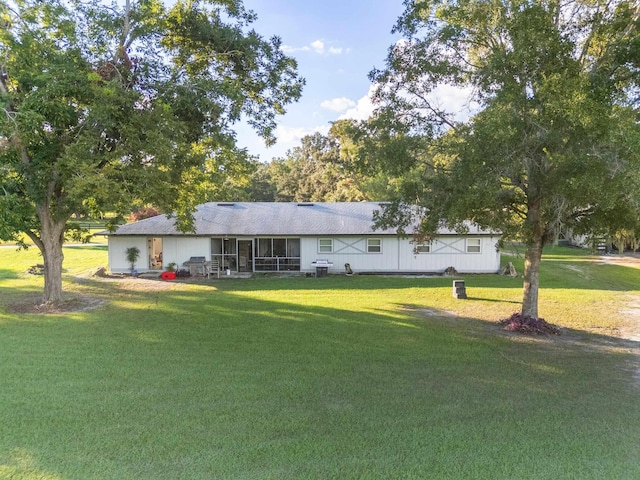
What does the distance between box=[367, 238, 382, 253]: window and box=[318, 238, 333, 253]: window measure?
2.11m

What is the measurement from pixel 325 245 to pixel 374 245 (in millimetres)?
2727

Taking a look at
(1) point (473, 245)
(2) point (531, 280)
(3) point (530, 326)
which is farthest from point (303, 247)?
(3) point (530, 326)

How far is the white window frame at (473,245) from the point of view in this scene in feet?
73.9

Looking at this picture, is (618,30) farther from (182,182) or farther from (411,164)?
(182,182)

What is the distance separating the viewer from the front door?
24281mm

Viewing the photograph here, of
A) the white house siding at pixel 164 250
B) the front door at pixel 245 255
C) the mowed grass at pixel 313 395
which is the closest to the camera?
the mowed grass at pixel 313 395

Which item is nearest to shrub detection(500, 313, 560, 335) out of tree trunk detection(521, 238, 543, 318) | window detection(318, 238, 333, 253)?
tree trunk detection(521, 238, 543, 318)

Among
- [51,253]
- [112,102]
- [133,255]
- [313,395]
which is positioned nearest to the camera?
[313,395]

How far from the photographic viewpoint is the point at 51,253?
13.8 meters

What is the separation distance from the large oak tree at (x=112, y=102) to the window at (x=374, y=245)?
10.8 metres

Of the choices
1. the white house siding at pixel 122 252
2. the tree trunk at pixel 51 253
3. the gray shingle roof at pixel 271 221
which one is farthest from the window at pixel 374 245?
the tree trunk at pixel 51 253

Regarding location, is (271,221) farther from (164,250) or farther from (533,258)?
(533,258)

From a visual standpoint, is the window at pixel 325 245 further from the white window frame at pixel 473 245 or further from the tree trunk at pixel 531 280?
the tree trunk at pixel 531 280

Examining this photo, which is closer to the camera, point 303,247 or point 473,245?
point 473,245
